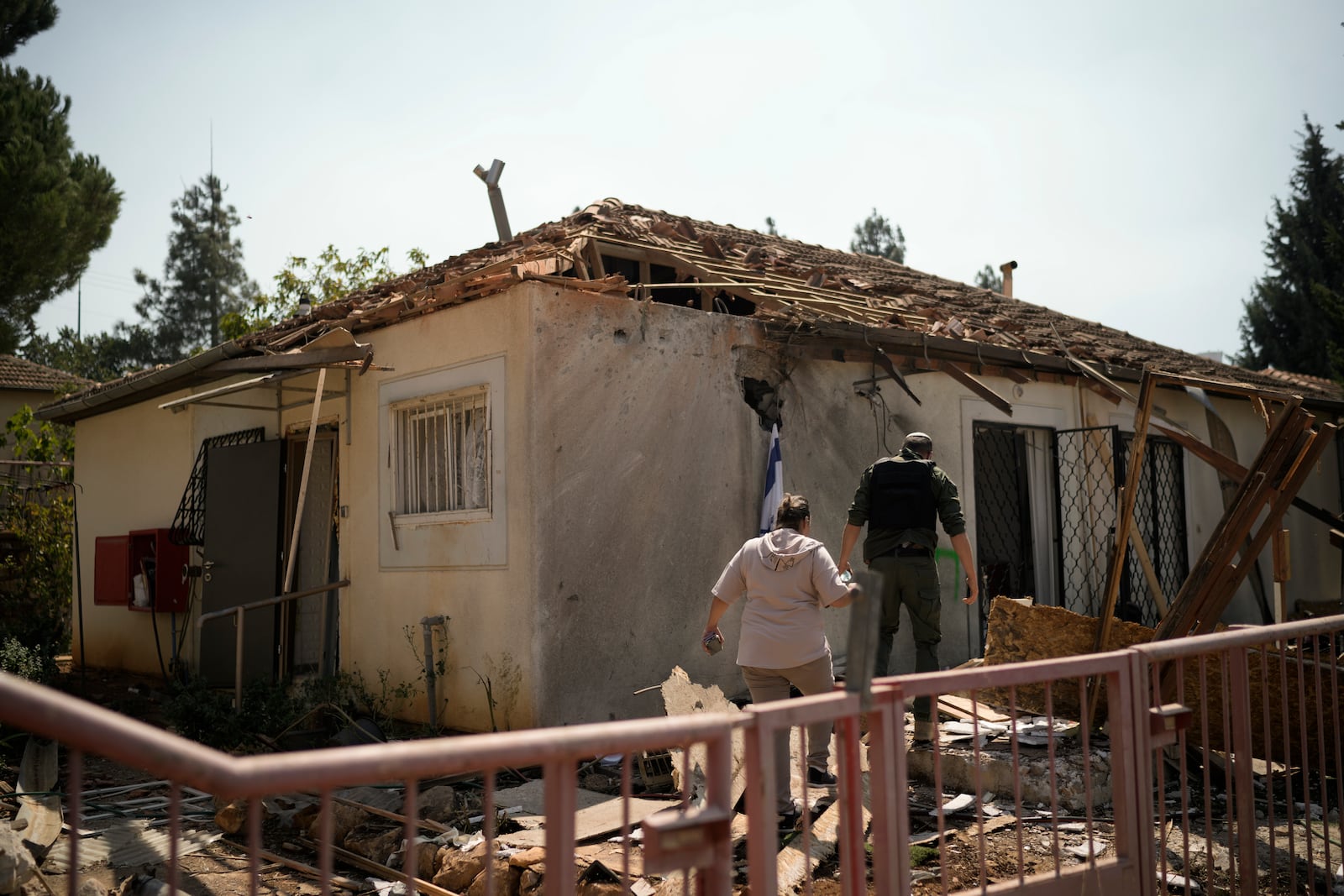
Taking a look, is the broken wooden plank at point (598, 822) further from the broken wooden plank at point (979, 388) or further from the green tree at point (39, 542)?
Answer: the green tree at point (39, 542)

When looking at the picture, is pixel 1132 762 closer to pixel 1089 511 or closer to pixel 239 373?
pixel 239 373

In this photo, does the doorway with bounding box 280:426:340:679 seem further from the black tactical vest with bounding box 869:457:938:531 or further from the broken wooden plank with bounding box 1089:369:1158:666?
the broken wooden plank with bounding box 1089:369:1158:666

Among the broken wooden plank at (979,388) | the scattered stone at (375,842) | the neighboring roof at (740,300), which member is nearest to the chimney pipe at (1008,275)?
the neighboring roof at (740,300)

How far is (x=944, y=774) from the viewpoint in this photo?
19.0ft

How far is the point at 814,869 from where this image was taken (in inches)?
177

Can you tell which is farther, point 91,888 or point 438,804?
point 438,804

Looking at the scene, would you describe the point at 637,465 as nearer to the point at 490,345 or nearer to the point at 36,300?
the point at 490,345

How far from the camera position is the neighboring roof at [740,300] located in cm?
769

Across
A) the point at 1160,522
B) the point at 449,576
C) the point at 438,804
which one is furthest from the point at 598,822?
the point at 1160,522

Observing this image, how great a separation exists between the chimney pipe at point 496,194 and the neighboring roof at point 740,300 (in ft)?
0.98

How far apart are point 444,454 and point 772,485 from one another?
239cm

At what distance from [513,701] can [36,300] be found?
1195 centimetres

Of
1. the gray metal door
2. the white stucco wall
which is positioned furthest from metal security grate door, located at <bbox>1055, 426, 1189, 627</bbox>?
the gray metal door

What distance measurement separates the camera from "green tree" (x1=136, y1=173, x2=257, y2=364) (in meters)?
42.0
